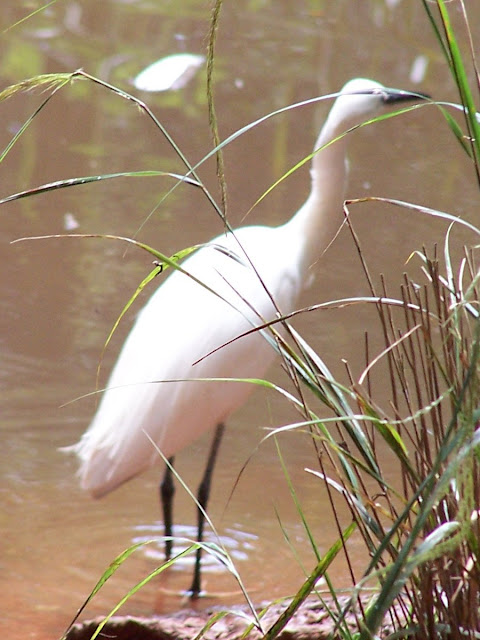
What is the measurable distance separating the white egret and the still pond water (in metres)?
0.17

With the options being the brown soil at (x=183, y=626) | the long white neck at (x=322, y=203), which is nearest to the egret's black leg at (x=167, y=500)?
the long white neck at (x=322, y=203)

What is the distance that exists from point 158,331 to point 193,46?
3.55m

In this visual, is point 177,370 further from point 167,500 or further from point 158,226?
point 158,226

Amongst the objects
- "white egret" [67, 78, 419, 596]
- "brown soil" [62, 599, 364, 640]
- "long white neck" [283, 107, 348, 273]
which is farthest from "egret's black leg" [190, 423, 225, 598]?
"brown soil" [62, 599, 364, 640]

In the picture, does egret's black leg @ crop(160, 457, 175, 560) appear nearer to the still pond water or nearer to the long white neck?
the still pond water

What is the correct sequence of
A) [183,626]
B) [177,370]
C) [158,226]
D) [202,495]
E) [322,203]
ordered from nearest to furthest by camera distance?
[183,626] < [177,370] < [202,495] < [322,203] < [158,226]

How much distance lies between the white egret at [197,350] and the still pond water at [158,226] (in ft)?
0.56

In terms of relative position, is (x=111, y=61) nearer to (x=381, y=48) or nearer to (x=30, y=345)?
(x=381, y=48)

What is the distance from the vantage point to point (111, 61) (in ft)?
16.5

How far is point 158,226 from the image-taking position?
145 inches

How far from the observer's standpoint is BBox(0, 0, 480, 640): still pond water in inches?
82.5

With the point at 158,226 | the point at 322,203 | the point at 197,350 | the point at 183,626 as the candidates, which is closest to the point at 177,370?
the point at 197,350

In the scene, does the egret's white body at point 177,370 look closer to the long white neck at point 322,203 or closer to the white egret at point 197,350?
the white egret at point 197,350

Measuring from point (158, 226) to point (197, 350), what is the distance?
175cm
